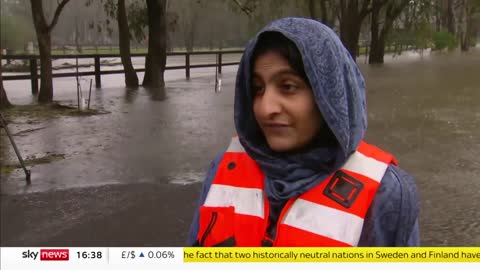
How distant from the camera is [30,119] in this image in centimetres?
866

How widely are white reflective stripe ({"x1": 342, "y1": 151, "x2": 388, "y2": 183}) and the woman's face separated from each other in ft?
0.36

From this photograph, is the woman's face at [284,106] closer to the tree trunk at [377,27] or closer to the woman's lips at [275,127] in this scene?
Answer: the woman's lips at [275,127]

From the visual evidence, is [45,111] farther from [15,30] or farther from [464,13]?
[464,13]

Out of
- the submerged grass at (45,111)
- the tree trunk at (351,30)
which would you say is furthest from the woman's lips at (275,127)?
the tree trunk at (351,30)

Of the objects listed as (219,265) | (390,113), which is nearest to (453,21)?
(390,113)

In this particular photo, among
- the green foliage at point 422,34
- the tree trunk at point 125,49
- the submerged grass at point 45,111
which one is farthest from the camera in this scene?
the green foliage at point 422,34

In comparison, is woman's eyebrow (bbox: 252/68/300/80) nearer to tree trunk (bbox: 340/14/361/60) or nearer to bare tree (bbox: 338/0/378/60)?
bare tree (bbox: 338/0/378/60)

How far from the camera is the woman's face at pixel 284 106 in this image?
1.35 m

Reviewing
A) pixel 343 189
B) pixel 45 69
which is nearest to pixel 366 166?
pixel 343 189

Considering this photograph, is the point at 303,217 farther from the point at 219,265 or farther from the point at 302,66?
the point at 219,265

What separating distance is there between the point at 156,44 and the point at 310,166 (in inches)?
576

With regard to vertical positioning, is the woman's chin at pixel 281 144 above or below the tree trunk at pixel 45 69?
above

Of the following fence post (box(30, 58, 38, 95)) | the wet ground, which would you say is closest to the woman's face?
the wet ground

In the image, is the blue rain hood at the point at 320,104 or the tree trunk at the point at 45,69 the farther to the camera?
the tree trunk at the point at 45,69
